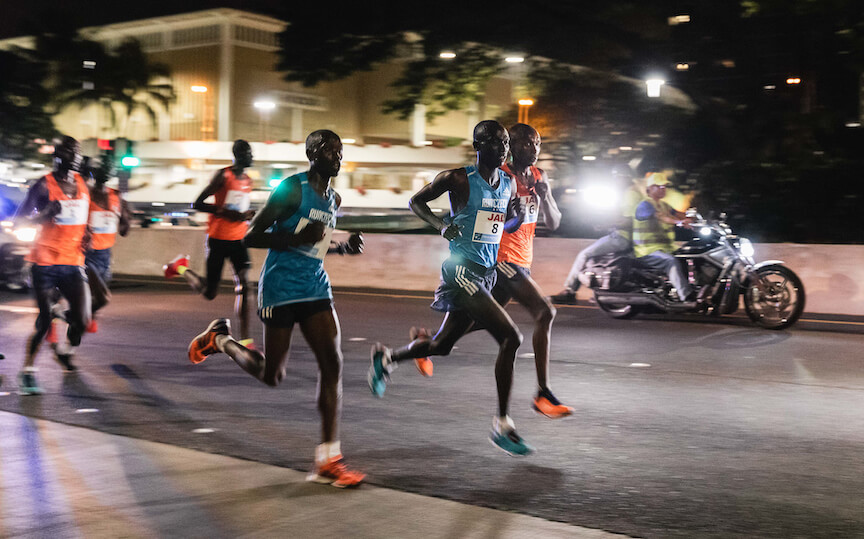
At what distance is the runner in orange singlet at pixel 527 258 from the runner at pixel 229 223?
3.39 m

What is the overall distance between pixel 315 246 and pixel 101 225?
5.58 metres

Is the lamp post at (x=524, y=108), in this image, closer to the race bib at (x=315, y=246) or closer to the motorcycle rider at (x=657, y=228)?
the motorcycle rider at (x=657, y=228)

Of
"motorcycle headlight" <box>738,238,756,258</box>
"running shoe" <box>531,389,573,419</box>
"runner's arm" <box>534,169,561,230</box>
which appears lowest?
"running shoe" <box>531,389,573,419</box>

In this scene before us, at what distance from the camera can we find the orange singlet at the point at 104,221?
34.6ft

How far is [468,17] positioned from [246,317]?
464 inches

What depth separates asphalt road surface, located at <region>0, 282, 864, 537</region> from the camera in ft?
17.1

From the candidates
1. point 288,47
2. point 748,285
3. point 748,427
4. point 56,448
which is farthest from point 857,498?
point 288,47

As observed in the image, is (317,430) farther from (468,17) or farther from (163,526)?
(468,17)

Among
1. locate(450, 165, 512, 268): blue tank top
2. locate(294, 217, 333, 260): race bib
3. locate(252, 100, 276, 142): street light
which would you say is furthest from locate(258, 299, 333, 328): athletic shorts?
locate(252, 100, 276, 142): street light

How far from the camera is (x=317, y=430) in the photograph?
687 cm

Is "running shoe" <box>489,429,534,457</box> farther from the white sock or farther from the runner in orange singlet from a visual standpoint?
the runner in orange singlet

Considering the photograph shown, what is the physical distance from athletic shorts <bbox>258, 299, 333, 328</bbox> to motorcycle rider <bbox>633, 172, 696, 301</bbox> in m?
8.02

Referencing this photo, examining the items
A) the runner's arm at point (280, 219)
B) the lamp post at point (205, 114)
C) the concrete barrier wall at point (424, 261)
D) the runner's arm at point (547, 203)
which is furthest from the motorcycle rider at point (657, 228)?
the lamp post at point (205, 114)

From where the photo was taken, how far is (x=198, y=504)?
499cm
